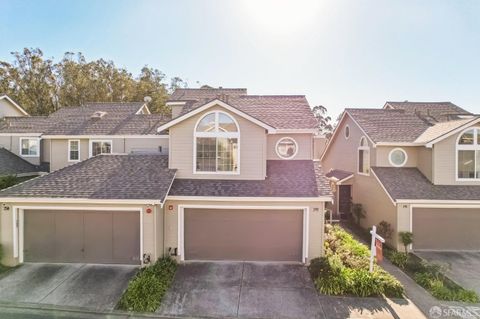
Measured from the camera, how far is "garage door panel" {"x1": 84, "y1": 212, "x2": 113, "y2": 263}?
427 inches

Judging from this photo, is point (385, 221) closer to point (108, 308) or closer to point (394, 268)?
point (394, 268)

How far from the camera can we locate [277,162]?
13430 millimetres

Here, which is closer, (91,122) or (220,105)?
(220,105)

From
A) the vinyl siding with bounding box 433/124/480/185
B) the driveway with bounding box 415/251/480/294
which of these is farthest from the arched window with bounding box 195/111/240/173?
the vinyl siding with bounding box 433/124/480/185

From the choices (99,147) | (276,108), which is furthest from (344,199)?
(99,147)

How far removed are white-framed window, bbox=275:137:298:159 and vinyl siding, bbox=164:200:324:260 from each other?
3338 mm

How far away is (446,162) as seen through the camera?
45.7 ft

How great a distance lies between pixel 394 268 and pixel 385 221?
129 inches

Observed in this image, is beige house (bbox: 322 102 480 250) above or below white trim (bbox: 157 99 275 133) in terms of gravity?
below

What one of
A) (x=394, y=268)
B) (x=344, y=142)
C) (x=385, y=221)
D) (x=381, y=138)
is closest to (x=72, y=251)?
(x=394, y=268)

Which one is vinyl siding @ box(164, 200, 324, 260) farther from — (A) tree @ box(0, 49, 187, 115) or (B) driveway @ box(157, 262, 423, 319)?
(A) tree @ box(0, 49, 187, 115)

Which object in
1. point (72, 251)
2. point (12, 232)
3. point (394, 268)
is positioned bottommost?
point (394, 268)

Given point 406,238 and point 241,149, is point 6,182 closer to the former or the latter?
point 241,149

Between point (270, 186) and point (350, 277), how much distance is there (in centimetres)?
460
